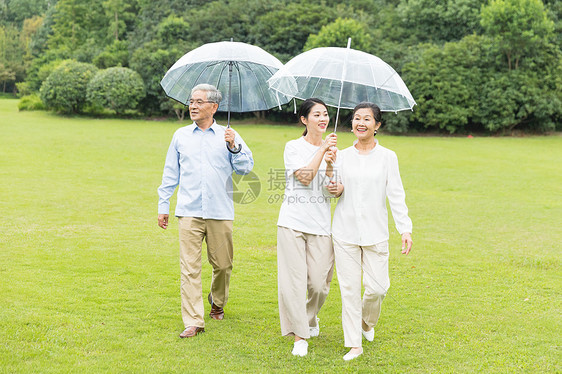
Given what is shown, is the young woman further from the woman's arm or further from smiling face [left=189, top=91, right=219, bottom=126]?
smiling face [left=189, top=91, right=219, bottom=126]

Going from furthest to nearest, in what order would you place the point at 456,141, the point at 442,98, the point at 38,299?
the point at 442,98
the point at 456,141
the point at 38,299

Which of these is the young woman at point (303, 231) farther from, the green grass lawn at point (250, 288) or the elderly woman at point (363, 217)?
the green grass lawn at point (250, 288)

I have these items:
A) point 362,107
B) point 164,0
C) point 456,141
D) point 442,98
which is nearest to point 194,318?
point 362,107

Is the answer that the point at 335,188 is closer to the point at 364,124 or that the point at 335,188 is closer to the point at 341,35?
the point at 364,124

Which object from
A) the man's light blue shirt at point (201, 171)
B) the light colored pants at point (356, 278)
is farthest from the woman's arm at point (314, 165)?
the man's light blue shirt at point (201, 171)

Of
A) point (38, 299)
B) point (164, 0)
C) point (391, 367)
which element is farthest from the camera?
point (164, 0)

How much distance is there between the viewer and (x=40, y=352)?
4.82 metres

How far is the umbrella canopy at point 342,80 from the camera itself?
16.9 ft

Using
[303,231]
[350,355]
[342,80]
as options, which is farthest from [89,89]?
[350,355]

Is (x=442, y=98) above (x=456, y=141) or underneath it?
above

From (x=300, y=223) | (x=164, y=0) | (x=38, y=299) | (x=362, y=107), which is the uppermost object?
(x=164, y=0)

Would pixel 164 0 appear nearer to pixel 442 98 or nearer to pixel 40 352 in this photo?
pixel 442 98

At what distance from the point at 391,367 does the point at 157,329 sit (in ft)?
7.24

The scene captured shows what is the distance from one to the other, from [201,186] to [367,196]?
5.14 feet
